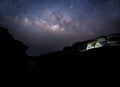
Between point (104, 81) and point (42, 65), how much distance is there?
109 ft

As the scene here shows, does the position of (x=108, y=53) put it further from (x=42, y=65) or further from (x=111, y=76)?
(x=42, y=65)

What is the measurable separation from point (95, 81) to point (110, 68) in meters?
2.08

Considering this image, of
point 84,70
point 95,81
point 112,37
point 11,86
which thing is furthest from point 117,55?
point 11,86

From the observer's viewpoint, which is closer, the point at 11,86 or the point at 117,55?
the point at 117,55

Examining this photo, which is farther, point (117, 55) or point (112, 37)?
point (112, 37)

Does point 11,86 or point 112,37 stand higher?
point 112,37

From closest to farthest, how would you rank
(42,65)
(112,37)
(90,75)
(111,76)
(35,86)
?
(111,76) → (90,75) → (35,86) → (112,37) → (42,65)

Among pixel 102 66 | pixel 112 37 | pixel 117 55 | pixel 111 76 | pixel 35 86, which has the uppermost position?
pixel 112 37

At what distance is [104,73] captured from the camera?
1405 centimetres

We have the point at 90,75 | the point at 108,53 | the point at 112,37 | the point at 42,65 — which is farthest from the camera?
the point at 42,65

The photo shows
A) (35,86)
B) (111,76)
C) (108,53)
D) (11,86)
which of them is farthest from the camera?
(35,86)

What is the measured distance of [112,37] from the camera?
72.8 feet

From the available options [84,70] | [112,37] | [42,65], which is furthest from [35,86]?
[42,65]

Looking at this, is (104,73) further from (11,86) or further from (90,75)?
(11,86)
